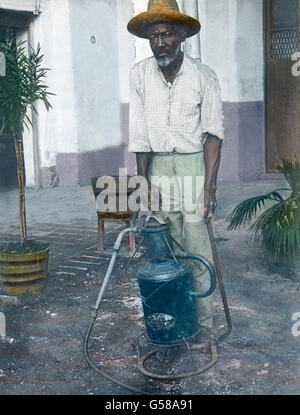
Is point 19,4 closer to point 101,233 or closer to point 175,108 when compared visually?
point 101,233

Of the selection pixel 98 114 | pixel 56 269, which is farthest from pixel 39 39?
pixel 56 269

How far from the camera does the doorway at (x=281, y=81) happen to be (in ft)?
34.9

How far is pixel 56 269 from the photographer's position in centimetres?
657

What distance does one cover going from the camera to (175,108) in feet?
14.1

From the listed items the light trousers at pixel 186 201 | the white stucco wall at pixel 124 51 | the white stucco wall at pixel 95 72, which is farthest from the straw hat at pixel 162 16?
the white stucco wall at pixel 124 51

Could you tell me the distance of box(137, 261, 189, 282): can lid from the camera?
13.1 ft

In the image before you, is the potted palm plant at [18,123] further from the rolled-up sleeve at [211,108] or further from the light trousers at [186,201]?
the rolled-up sleeve at [211,108]

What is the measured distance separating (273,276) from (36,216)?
4.36 metres

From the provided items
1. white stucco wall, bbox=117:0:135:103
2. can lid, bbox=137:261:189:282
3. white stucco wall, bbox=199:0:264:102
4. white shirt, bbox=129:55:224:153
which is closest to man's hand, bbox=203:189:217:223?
white shirt, bbox=129:55:224:153

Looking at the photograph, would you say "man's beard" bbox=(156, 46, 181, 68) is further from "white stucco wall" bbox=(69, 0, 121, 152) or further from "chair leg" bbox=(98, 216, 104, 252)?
"white stucco wall" bbox=(69, 0, 121, 152)

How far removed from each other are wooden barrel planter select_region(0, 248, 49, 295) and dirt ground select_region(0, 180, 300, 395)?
0.25 ft

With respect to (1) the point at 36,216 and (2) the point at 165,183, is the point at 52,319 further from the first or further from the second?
(1) the point at 36,216

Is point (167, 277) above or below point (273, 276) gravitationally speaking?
above

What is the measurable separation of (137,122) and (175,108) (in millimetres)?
308
